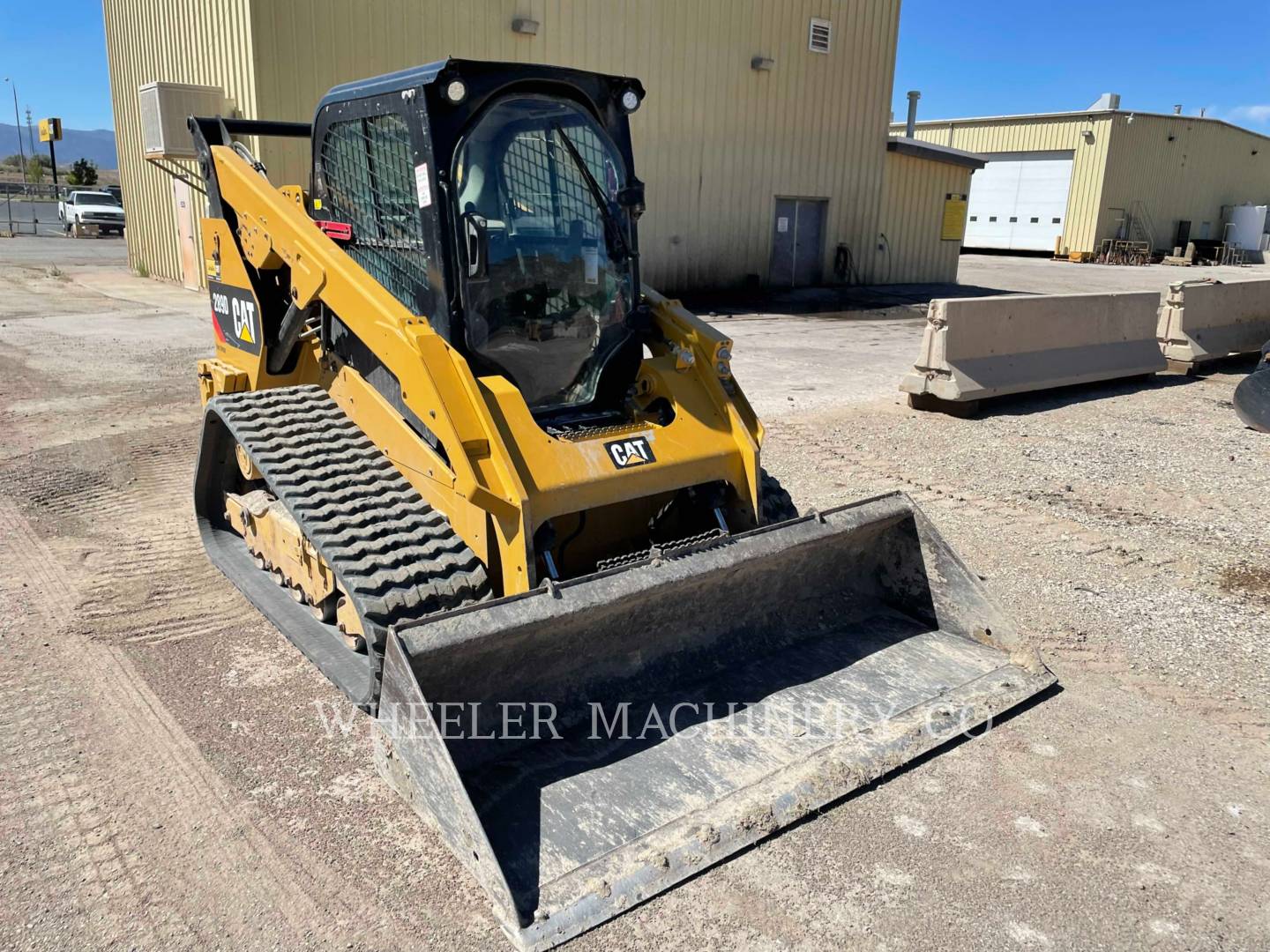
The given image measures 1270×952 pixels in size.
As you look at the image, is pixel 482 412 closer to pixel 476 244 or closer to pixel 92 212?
pixel 476 244

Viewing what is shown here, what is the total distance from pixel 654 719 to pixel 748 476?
4.17ft

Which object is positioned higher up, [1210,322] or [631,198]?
[631,198]

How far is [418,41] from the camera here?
14352mm

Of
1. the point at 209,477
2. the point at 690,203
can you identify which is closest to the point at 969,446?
the point at 209,477

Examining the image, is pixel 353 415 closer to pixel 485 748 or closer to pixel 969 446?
pixel 485 748

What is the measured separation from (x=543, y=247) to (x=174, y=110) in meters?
12.1

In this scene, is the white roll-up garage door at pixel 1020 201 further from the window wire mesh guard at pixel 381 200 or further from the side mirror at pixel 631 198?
the window wire mesh guard at pixel 381 200

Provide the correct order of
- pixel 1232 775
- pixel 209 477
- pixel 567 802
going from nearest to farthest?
pixel 567 802, pixel 1232 775, pixel 209 477

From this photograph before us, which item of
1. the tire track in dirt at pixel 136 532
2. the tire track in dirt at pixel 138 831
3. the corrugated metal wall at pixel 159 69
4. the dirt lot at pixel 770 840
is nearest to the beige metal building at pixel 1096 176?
the corrugated metal wall at pixel 159 69

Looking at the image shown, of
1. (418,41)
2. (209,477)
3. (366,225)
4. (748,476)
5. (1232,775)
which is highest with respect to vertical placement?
(418,41)

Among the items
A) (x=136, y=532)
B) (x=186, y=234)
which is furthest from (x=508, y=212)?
(x=186, y=234)

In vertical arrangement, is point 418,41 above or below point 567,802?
A: above

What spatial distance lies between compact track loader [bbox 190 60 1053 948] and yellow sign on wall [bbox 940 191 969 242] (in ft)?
66.1

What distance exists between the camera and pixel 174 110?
13.8 m
